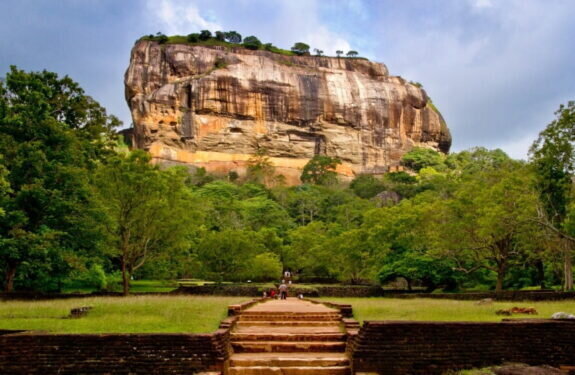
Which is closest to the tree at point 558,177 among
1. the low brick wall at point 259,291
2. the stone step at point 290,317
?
the low brick wall at point 259,291

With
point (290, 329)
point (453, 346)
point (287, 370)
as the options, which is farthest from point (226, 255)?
point (453, 346)

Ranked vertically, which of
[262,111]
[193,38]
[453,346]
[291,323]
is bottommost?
[453,346]

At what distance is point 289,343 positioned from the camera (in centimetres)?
995

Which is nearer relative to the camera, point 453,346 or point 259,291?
point 453,346

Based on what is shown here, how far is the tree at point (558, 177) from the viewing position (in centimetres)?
2050

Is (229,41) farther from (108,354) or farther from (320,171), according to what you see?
(108,354)

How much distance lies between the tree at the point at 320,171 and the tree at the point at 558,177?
58.7 m

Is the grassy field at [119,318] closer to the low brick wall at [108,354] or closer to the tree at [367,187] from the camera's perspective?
the low brick wall at [108,354]

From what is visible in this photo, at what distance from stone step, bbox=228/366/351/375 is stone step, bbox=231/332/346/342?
1262 millimetres

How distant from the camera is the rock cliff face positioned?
279 ft

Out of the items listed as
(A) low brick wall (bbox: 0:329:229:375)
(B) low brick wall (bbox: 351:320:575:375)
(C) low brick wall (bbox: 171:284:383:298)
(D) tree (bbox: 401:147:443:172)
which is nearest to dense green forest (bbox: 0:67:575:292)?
(C) low brick wall (bbox: 171:284:383:298)

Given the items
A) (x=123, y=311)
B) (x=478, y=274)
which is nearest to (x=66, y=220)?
(x=123, y=311)

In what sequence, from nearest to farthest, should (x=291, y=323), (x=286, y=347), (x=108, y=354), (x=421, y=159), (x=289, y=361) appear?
(x=108, y=354) → (x=289, y=361) → (x=286, y=347) → (x=291, y=323) → (x=421, y=159)

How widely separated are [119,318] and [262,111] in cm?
7862
